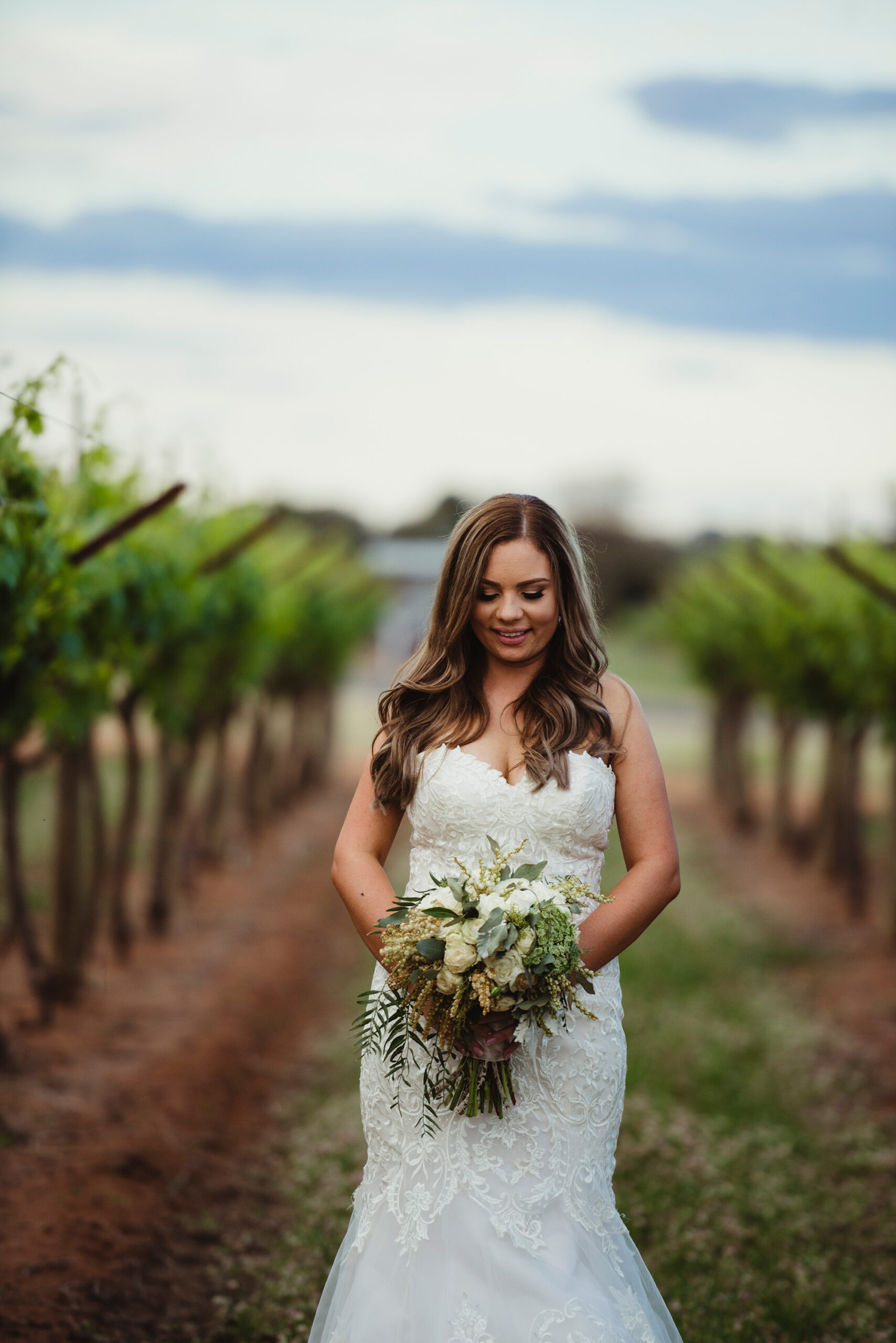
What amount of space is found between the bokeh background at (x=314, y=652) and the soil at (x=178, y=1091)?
3 centimetres

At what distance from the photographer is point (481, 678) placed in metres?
3.38

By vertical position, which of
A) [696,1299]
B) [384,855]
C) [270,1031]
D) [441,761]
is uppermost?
[441,761]

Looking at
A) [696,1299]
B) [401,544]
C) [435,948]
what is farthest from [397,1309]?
[401,544]

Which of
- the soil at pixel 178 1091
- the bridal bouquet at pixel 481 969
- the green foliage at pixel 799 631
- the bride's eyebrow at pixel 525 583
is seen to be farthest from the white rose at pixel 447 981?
the green foliage at pixel 799 631

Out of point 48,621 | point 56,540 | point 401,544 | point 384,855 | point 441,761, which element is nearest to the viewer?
point 441,761

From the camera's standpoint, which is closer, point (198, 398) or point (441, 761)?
point (441, 761)

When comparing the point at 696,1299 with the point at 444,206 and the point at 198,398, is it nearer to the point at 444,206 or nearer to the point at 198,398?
the point at 198,398

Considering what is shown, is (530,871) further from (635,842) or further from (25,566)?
(25,566)

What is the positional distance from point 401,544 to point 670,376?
4311 centimetres

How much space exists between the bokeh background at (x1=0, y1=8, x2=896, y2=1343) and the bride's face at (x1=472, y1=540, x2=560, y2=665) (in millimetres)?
644

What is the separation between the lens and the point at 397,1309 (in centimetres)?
284

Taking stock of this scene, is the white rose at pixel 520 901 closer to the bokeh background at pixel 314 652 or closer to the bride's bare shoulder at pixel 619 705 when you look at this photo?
the bride's bare shoulder at pixel 619 705

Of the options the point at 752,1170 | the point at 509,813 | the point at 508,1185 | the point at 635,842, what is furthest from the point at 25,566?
the point at 752,1170

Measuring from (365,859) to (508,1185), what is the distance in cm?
85
